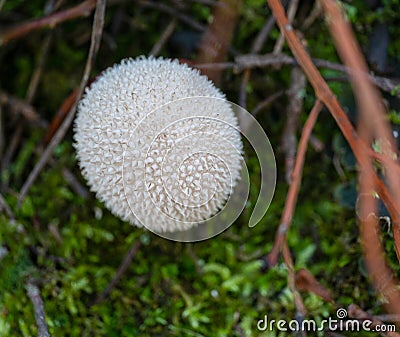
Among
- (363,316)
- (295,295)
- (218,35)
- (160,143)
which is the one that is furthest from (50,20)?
(363,316)

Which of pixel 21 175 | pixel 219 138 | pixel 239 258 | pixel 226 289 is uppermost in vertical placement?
pixel 21 175

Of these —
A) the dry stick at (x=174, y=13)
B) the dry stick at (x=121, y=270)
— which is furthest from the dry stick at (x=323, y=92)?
the dry stick at (x=121, y=270)

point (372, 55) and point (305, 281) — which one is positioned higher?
point (372, 55)

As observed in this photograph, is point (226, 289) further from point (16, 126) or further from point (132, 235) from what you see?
point (16, 126)

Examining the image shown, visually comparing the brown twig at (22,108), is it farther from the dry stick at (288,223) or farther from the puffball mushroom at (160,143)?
the dry stick at (288,223)

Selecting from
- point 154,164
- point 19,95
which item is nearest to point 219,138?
point 154,164

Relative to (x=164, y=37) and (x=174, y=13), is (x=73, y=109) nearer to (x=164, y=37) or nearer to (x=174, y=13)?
(x=164, y=37)

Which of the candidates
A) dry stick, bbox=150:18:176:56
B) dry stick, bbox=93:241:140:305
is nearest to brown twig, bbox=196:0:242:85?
dry stick, bbox=150:18:176:56
